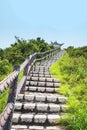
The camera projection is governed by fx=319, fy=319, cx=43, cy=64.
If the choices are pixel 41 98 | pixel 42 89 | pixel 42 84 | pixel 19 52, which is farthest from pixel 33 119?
pixel 19 52

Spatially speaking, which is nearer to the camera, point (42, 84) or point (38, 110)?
point (38, 110)

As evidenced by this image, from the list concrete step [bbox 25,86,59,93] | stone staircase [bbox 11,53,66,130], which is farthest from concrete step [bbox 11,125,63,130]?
concrete step [bbox 25,86,59,93]

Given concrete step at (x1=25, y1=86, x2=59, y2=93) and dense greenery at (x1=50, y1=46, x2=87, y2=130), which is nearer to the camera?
dense greenery at (x1=50, y1=46, x2=87, y2=130)

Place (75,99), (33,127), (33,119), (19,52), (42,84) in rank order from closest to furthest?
(33,127)
(33,119)
(75,99)
(42,84)
(19,52)

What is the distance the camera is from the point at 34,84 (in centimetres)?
1216

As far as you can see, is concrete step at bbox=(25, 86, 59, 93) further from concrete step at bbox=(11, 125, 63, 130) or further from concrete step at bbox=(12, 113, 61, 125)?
concrete step at bbox=(11, 125, 63, 130)

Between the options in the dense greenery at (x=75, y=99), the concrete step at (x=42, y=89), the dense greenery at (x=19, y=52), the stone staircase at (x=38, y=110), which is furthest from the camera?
the dense greenery at (x=19, y=52)

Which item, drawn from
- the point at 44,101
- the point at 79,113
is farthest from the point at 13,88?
the point at 44,101

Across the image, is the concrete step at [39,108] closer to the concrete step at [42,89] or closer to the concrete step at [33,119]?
the concrete step at [33,119]

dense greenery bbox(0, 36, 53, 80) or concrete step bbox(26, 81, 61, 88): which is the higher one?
dense greenery bbox(0, 36, 53, 80)

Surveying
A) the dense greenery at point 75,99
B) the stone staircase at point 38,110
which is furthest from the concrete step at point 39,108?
the dense greenery at point 75,99

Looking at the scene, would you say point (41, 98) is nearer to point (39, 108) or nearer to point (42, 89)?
point (39, 108)

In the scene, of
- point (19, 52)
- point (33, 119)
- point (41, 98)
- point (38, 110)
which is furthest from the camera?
point (19, 52)

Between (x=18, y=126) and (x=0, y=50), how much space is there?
3399 centimetres
